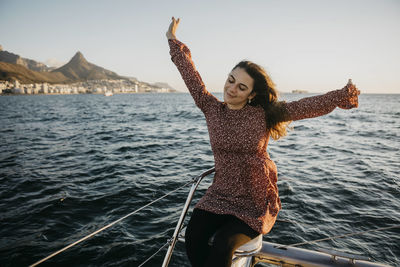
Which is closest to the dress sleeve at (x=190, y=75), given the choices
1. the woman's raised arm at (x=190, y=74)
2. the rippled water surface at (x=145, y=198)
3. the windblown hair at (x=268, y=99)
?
the woman's raised arm at (x=190, y=74)

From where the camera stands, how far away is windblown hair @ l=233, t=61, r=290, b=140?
2.33m

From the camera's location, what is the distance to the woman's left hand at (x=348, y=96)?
212 centimetres

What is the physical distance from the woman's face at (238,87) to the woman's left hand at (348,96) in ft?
2.86

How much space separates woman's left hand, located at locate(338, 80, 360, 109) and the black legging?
149cm

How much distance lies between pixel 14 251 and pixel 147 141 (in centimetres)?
937

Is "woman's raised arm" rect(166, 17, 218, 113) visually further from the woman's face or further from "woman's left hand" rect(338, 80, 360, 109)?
"woman's left hand" rect(338, 80, 360, 109)

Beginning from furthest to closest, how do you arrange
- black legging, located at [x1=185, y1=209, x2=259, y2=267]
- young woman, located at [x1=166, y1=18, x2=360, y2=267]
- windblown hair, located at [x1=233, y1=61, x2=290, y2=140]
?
windblown hair, located at [x1=233, y1=61, x2=290, y2=140]
young woman, located at [x1=166, y1=18, x2=360, y2=267]
black legging, located at [x1=185, y1=209, x2=259, y2=267]

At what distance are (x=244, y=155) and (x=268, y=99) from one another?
0.69 meters

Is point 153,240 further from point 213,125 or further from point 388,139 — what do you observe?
point 388,139

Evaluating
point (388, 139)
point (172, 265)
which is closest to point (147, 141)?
point (172, 265)

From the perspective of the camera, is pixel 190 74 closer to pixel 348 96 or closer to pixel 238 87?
pixel 238 87

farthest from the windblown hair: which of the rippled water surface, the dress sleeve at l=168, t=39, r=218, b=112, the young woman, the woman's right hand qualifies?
the woman's right hand

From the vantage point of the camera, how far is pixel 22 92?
12544 centimetres

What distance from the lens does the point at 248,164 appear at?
7.32ft
